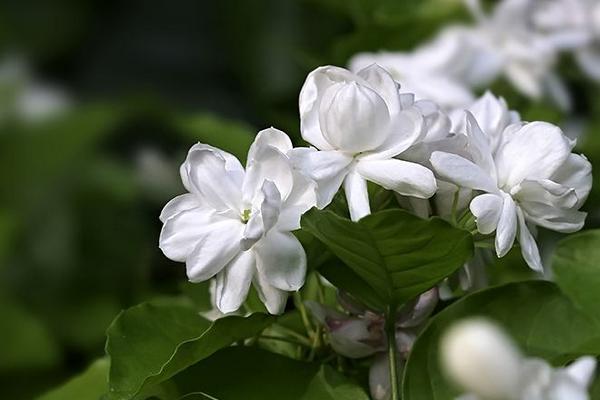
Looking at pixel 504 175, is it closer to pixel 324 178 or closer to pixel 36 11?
pixel 324 178

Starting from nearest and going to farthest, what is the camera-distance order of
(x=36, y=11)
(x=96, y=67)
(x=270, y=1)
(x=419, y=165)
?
(x=419, y=165), (x=270, y=1), (x=36, y=11), (x=96, y=67)

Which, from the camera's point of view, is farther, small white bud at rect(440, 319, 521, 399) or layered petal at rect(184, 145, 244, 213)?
layered petal at rect(184, 145, 244, 213)

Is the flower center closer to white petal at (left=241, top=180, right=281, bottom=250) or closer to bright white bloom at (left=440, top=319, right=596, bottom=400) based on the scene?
white petal at (left=241, top=180, right=281, bottom=250)

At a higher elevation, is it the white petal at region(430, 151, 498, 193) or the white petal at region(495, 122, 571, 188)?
the white petal at region(430, 151, 498, 193)

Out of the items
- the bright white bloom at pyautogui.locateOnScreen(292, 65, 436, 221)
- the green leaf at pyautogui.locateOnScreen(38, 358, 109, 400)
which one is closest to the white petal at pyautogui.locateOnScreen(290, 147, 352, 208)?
the bright white bloom at pyautogui.locateOnScreen(292, 65, 436, 221)

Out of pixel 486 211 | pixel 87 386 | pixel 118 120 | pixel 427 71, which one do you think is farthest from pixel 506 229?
pixel 118 120

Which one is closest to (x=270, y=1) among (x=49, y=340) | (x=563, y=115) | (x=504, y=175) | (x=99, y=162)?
(x=99, y=162)
